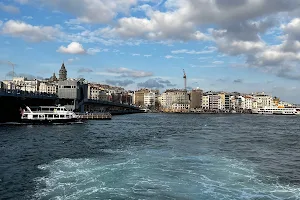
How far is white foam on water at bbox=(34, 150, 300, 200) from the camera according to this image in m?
20.2

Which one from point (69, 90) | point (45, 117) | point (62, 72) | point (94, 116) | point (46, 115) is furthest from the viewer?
point (62, 72)

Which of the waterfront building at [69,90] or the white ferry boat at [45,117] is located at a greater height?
the waterfront building at [69,90]

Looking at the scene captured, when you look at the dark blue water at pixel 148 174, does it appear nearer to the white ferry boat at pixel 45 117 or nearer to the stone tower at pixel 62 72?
the white ferry boat at pixel 45 117

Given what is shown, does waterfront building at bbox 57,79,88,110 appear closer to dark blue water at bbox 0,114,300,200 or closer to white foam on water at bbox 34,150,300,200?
dark blue water at bbox 0,114,300,200

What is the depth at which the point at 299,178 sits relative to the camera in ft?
85.4

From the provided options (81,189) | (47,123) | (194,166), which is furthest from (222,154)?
(47,123)

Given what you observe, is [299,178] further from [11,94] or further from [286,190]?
[11,94]

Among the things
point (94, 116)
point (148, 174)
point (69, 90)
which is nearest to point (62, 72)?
point (94, 116)

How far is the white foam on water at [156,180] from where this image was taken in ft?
66.3

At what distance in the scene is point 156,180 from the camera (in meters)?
23.3

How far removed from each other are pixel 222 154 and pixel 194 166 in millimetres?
8807

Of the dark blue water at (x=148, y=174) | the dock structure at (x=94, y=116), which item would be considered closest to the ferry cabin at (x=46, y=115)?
the dock structure at (x=94, y=116)

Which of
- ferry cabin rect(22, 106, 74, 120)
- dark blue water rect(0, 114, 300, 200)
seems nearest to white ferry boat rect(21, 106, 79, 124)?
ferry cabin rect(22, 106, 74, 120)

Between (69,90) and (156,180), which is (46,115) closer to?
(69,90)
